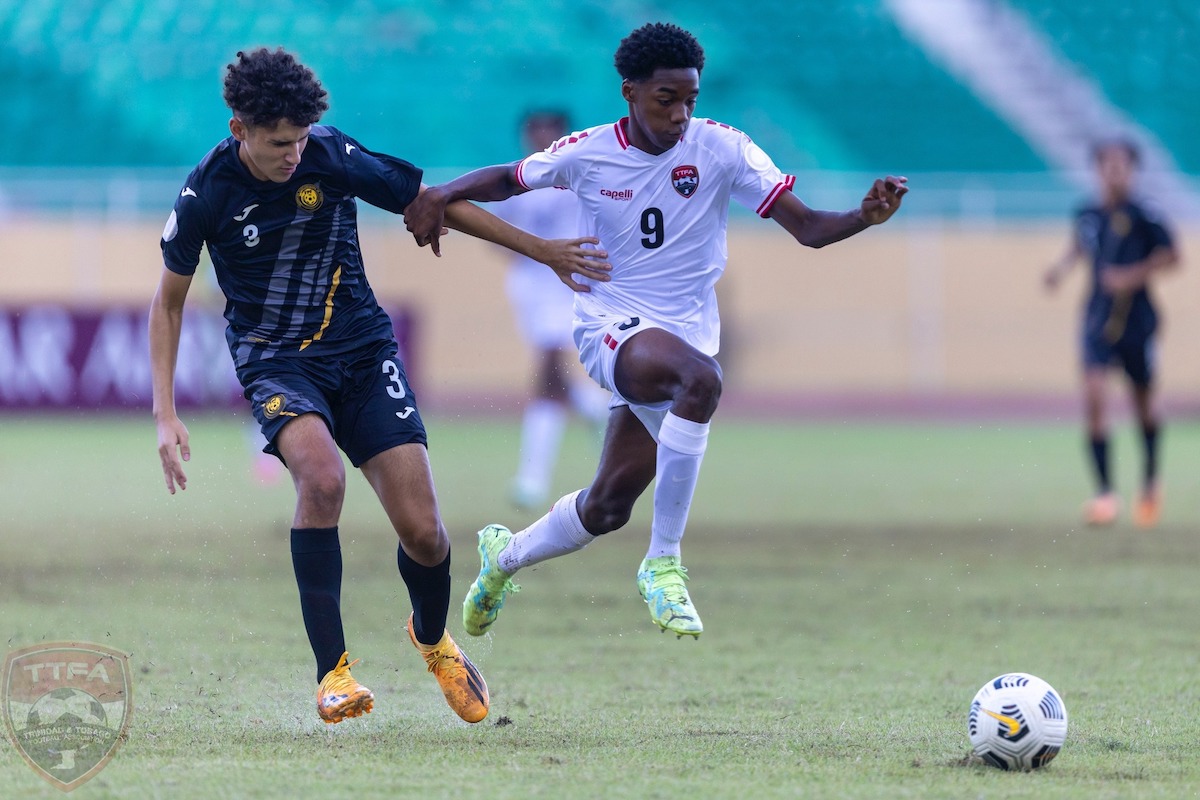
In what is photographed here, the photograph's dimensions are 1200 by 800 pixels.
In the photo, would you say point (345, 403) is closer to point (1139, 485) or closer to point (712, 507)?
point (712, 507)

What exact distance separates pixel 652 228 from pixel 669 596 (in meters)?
1.35

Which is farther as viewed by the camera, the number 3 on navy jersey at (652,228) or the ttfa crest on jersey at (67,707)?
the number 3 on navy jersey at (652,228)

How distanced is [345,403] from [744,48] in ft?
26.9

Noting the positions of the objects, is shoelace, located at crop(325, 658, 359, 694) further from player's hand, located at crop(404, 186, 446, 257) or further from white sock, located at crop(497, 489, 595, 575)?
player's hand, located at crop(404, 186, 446, 257)

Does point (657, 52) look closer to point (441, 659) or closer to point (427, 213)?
point (427, 213)

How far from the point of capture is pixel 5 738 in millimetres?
4684

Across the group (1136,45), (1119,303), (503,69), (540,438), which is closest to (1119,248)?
(1119,303)

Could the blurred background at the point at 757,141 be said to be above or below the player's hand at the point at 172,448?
above

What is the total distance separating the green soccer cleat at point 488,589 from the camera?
605 centimetres

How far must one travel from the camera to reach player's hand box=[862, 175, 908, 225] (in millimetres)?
5316

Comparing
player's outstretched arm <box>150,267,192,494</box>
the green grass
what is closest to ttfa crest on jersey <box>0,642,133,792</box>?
the green grass

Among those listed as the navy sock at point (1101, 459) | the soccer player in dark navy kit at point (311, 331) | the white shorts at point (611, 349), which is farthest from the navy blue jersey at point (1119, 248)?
the soccer player in dark navy kit at point (311, 331)

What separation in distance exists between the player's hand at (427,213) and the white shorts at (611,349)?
2.42 feet

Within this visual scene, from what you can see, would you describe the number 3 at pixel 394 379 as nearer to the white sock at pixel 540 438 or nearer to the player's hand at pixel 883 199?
the player's hand at pixel 883 199
